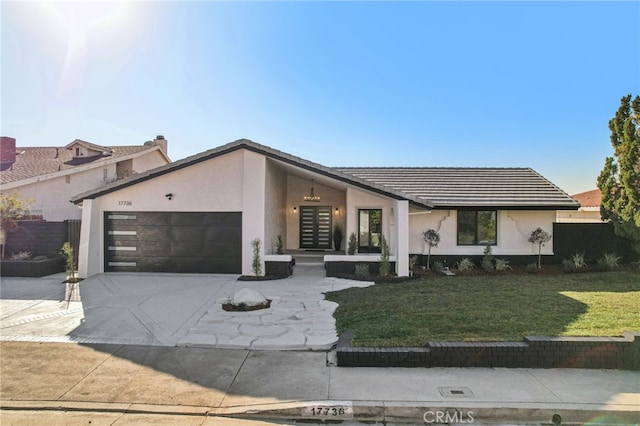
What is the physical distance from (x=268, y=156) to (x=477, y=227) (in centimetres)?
881

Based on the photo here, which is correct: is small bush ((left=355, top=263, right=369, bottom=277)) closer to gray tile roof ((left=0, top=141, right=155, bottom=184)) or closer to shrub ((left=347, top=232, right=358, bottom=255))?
shrub ((left=347, top=232, right=358, bottom=255))

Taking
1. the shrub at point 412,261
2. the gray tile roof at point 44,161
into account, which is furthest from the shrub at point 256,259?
the gray tile roof at point 44,161

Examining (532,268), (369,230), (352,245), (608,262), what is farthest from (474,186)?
(352,245)

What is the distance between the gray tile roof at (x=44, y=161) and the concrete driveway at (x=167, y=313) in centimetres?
828

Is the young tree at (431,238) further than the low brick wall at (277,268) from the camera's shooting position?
Yes

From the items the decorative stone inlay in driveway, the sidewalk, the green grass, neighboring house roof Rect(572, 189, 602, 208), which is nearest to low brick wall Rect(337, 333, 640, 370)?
the sidewalk

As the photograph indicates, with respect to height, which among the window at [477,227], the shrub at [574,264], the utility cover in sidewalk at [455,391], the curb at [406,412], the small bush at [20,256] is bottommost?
the curb at [406,412]

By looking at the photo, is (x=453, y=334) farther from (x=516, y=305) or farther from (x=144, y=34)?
(x=144, y=34)

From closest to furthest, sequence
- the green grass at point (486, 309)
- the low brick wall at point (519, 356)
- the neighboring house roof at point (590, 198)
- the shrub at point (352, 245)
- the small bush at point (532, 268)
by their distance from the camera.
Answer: the low brick wall at point (519, 356) → the green grass at point (486, 309) → the shrub at point (352, 245) → the small bush at point (532, 268) → the neighboring house roof at point (590, 198)

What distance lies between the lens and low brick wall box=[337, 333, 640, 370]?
16.8ft

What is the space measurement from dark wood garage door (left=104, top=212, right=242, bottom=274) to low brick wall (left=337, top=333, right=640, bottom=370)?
765 centimetres

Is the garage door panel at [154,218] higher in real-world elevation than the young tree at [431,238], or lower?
higher

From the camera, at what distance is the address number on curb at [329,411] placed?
4.00 meters

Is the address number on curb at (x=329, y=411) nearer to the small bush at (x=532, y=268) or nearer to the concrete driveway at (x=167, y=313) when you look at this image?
the concrete driveway at (x=167, y=313)
